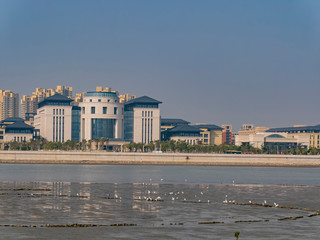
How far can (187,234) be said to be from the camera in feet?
154

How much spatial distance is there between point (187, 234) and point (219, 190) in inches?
1751

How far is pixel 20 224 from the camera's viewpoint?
5031 centimetres

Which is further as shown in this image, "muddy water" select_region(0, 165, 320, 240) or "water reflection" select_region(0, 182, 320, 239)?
"water reflection" select_region(0, 182, 320, 239)

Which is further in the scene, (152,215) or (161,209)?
(161,209)

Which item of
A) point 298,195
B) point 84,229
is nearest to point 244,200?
point 298,195

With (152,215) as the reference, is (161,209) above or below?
above

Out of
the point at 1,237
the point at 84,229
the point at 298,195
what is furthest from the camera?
the point at 298,195

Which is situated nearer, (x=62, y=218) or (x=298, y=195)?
(x=62, y=218)

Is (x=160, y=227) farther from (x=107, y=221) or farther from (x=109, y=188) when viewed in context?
(x=109, y=188)

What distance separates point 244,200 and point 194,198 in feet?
18.9

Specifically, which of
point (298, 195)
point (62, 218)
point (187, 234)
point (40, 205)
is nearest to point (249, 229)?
point (187, 234)

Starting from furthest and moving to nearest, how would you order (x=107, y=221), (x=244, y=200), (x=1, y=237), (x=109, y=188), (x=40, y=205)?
(x=109, y=188) → (x=244, y=200) → (x=40, y=205) → (x=107, y=221) → (x=1, y=237)

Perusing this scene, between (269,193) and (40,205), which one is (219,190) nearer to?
(269,193)

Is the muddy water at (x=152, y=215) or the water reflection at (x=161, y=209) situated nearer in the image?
the muddy water at (x=152, y=215)
